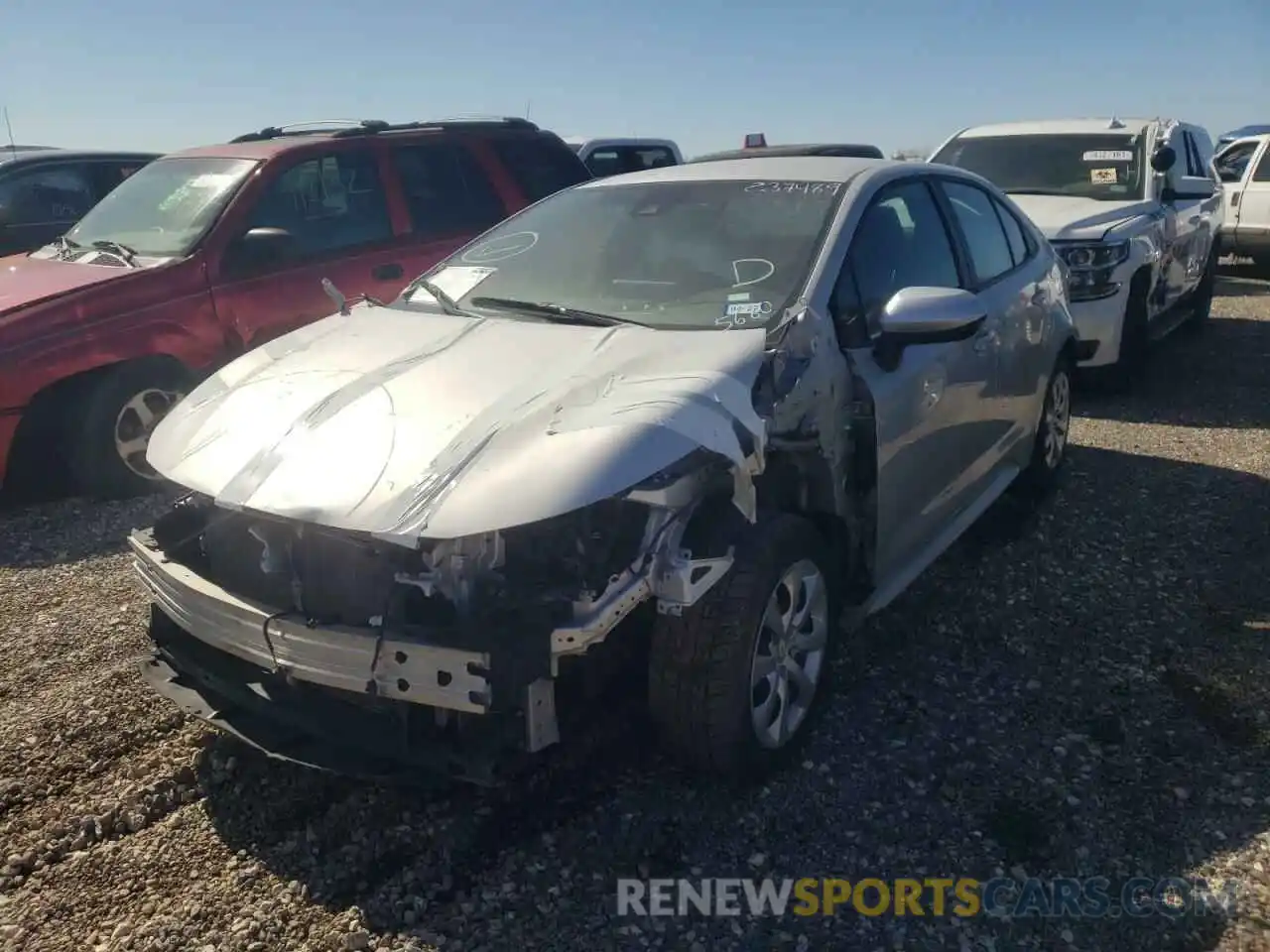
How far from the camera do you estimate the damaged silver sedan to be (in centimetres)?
251

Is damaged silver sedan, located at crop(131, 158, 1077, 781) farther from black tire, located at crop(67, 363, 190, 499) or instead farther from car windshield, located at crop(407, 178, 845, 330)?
black tire, located at crop(67, 363, 190, 499)

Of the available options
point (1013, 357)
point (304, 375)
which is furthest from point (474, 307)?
point (1013, 357)

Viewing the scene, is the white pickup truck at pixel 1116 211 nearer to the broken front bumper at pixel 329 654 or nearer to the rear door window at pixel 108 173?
the broken front bumper at pixel 329 654

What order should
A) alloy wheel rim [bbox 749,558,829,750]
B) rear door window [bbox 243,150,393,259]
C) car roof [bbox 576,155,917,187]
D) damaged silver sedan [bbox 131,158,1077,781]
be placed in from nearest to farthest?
damaged silver sedan [bbox 131,158,1077,781] < alloy wheel rim [bbox 749,558,829,750] < car roof [bbox 576,155,917,187] < rear door window [bbox 243,150,393,259]

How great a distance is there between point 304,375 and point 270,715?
1.05 m

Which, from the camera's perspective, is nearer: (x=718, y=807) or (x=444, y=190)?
(x=718, y=807)

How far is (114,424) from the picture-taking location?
555cm

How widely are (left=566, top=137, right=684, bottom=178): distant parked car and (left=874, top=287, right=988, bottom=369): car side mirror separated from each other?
8.51m

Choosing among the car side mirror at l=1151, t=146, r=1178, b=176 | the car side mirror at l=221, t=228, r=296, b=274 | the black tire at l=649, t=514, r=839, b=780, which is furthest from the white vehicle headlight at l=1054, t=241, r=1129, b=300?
the black tire at l=649, t=514, r=839, b=780

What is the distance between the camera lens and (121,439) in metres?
5.61

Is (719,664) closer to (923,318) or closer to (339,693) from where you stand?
(339,693)

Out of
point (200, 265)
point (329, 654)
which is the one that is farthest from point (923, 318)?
point (200, 265)

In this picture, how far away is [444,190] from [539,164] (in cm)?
88

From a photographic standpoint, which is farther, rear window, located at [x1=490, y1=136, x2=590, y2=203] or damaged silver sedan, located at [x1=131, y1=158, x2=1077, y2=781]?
rear window, located at [x1=490, y1=136, x2=590, y2=203]
